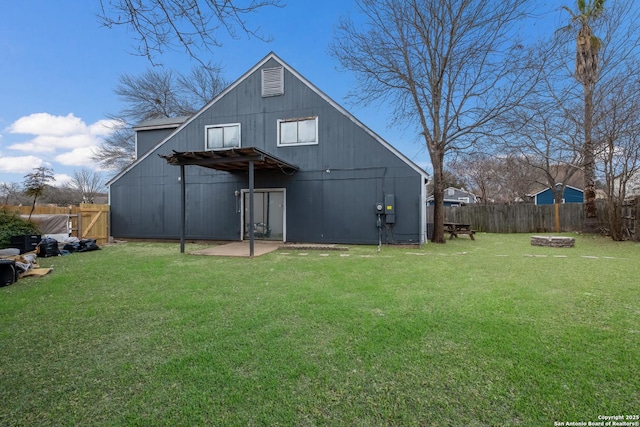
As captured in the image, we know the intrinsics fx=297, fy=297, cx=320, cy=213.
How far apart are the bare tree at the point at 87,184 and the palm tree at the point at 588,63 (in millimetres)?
38576

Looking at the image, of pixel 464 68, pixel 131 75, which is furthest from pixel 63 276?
pixel 131 75

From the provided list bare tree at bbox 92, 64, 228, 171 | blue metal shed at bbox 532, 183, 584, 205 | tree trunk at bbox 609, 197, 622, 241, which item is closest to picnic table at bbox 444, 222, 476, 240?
tree trunk at bbox 609, 197, 622, 241

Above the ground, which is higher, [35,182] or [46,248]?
[35,182]

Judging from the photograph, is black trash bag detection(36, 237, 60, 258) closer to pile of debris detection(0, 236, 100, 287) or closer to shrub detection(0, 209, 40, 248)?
pile of debris detection(0, 236, 100, 287)

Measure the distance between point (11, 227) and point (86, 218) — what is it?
2.61m

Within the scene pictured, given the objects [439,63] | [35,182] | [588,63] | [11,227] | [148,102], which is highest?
[148,102]

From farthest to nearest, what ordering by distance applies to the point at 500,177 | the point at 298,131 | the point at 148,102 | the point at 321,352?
the point at 500,177 < the point at 148,102 < the point at 298,131 < the point at 321,352

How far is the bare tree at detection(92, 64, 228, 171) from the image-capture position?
2123 cm

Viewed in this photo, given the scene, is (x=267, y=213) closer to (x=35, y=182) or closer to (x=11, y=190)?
(x=35, y=182)

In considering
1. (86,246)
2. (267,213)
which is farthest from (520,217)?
(86,246)

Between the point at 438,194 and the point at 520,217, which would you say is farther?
the point at 520,217

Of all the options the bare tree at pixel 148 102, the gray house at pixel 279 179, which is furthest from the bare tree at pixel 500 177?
the bare tree at pixel 148 102

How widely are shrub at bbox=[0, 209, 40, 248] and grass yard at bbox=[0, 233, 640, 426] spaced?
518 cm

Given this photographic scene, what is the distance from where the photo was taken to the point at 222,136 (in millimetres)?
11281
